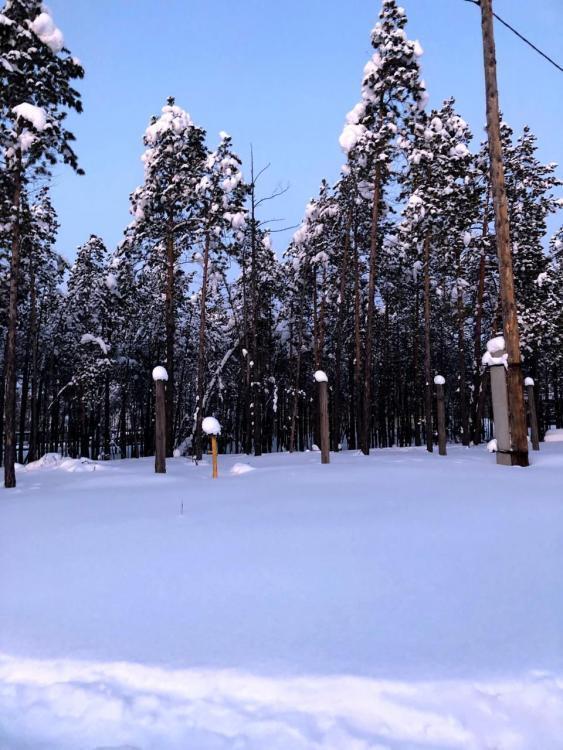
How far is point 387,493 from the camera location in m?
5.62

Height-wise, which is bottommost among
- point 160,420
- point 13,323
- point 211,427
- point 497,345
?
point 211,427

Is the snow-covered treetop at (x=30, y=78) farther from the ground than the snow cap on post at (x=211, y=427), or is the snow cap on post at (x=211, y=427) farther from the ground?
the snow-covered treetop at (x=30, y=78)

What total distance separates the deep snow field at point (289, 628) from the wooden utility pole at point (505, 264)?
3079 millimetres

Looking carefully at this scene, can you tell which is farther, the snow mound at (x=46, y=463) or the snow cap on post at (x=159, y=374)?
the snow mound at (x=46, y=463)

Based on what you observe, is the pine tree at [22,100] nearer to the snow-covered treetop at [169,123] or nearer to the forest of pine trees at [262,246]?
the forest of pine trees at [262,246]

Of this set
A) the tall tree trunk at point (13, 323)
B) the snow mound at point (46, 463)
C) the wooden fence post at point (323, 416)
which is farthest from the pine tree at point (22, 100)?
the wooden fence post at point (323, 416)

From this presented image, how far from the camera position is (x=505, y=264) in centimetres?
859

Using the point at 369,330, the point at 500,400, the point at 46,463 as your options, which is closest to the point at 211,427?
the point at 500,400

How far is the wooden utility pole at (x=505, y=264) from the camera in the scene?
800cm

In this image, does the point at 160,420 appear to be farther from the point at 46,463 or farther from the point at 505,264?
the point at 505,264

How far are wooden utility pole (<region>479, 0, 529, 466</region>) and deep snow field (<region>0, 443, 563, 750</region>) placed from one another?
308 cm

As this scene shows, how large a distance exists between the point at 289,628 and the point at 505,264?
7.73 metres

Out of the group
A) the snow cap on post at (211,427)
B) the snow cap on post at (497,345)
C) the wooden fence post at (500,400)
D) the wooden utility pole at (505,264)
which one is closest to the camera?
the snow cap on post at (211,427)

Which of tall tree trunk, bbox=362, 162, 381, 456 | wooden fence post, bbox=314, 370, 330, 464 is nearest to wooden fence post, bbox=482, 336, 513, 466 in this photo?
wooden fence post, bbox=314, 370, 330, 464
